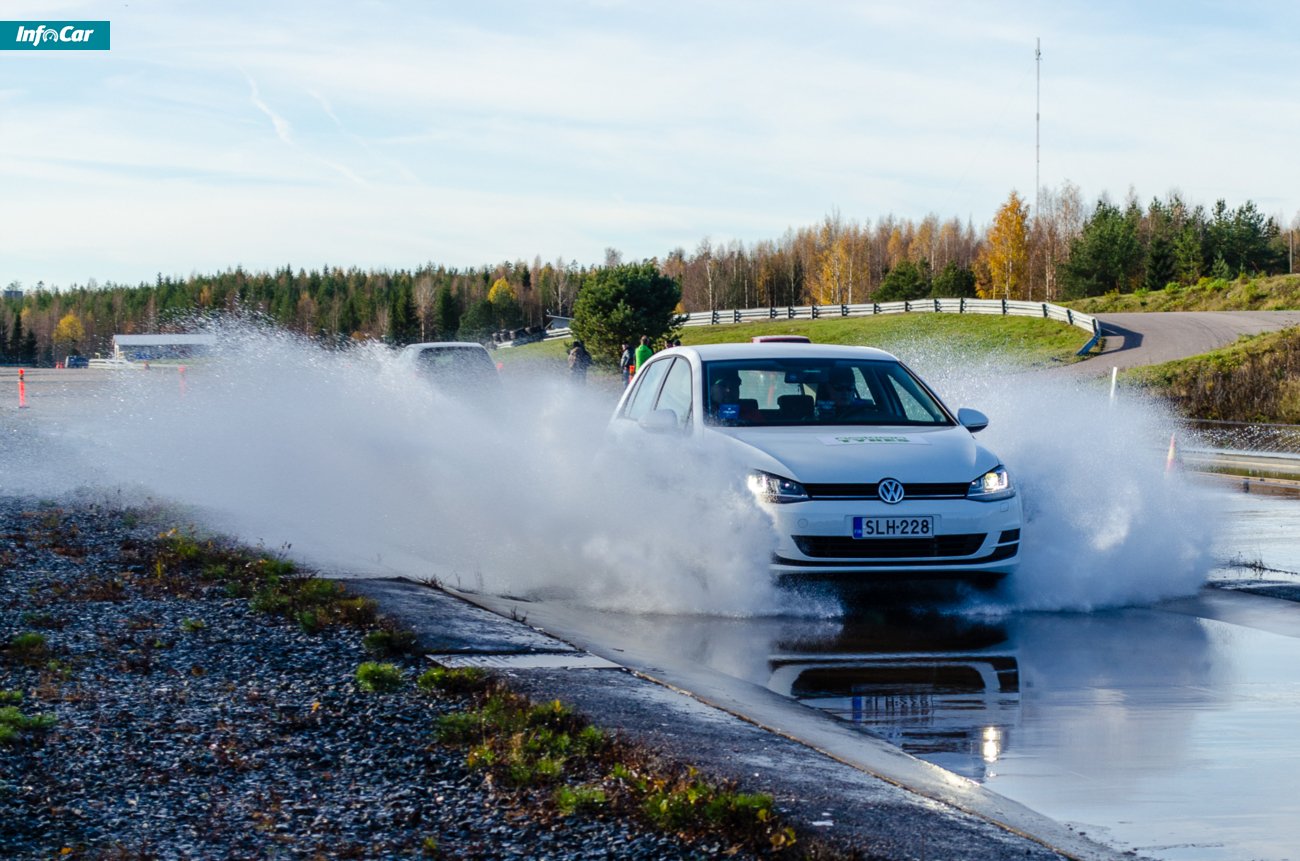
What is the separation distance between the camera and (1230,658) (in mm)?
7875

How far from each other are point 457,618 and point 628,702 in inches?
88.7

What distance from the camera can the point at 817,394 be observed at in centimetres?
1049

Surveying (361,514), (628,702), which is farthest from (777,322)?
(628,702)

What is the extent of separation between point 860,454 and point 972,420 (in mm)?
1498

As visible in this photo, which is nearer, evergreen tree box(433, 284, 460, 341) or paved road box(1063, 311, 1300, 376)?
paved road box(1063, 311, 1300, 376)

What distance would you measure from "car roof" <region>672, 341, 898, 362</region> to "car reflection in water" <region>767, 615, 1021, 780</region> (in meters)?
2.47

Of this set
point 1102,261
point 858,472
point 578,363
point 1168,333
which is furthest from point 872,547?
point 1102,261

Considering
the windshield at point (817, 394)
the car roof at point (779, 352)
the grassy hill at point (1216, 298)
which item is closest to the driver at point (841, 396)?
the windshield at point (817, 394)

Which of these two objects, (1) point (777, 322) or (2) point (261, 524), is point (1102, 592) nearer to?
(2) point (261, 524)

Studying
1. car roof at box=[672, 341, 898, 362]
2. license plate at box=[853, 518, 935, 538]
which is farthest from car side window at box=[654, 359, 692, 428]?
license plate at box=[853, 518, 935, 538]

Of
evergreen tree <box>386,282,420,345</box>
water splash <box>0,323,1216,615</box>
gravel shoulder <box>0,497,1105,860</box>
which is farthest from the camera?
A: evergreen tree <box>386,282,420,345</box>

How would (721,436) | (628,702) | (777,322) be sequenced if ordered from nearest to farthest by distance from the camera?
(628,702) → (721,436) → (777,322)

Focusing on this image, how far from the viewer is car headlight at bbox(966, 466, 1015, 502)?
29.6 feet

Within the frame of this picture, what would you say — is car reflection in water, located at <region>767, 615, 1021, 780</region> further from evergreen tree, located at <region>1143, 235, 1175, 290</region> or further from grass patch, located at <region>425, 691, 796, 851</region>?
evergreen tree, located at <region>1143, 235, 1175, 290</region>
